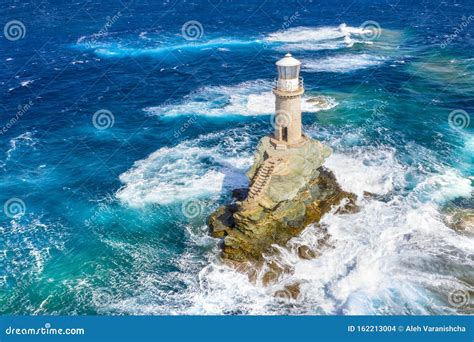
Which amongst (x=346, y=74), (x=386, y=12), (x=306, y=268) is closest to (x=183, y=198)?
(x=306, y=268)

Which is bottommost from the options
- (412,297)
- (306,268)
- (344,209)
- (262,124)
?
(412,297)

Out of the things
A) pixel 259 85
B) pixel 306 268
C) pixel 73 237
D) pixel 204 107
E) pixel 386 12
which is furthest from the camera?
pixel 386 12

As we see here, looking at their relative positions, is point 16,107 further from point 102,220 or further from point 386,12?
point 386,12

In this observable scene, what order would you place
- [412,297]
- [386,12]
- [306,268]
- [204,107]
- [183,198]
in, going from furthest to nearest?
[386,12] < [204,107] < [183,198] < [306,268] < [412,297]
